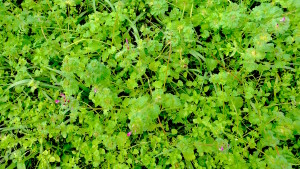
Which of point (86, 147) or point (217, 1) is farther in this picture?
point (217, 1)

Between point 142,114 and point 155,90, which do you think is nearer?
point 142,114

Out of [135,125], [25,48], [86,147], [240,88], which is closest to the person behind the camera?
[135,125]

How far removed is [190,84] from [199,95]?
6.1 inches

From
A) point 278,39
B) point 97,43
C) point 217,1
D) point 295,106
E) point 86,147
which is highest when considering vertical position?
point 217,1

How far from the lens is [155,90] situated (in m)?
1.87

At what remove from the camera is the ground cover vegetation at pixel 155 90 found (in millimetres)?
1961

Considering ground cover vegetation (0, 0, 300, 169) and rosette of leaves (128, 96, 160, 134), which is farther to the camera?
ground cover vegetation (0, 0, 300, 169)

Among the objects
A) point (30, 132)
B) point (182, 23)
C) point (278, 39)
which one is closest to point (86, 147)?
point (30, 132)

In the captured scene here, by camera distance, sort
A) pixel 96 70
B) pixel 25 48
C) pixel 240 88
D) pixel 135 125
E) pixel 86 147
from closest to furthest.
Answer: pixel 135 125
pixel 96 70
pixel 86 147
pixel 240 88
pixel 25 48

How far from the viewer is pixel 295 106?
2094 mm

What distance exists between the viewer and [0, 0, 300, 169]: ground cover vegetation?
1961 millimetres

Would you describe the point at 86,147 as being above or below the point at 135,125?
below

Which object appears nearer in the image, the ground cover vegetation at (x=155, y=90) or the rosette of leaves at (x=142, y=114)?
the rosette of leaves at (x=142, y=114)

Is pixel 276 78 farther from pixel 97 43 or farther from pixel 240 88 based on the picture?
pixel 97 43
